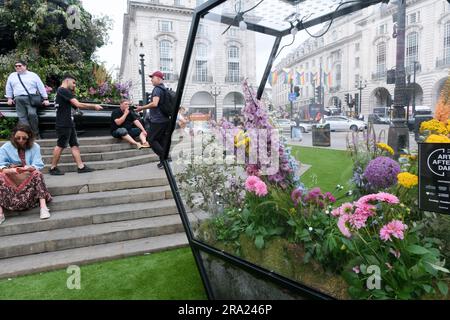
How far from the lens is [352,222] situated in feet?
4.86

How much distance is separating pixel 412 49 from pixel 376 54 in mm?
199

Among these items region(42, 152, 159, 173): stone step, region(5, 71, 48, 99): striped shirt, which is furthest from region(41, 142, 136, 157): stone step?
region(5, 71, 48, 99): striped shirt

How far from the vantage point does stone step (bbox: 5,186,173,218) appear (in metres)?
4.16

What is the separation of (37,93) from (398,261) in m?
6.66

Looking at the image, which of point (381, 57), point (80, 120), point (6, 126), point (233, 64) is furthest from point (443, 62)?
point (6, 126)

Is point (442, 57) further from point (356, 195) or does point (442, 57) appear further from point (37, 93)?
point (37, 93)

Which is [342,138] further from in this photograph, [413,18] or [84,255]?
[84,255]

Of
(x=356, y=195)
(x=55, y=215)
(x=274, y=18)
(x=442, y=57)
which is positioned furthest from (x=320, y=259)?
(x=55, y=215)

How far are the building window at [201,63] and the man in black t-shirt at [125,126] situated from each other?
5068 mm

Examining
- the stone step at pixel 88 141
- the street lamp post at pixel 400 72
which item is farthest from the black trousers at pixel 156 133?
the street lamp post at pixel 400 72

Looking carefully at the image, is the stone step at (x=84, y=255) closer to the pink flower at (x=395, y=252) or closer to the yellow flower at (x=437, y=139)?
the pink flower at (x=395, y=252)

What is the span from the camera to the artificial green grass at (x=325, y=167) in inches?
84.7

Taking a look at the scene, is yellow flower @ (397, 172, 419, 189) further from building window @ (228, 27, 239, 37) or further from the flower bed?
building window @ (228, 27, 239, 37)

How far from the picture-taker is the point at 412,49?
1.53 m
